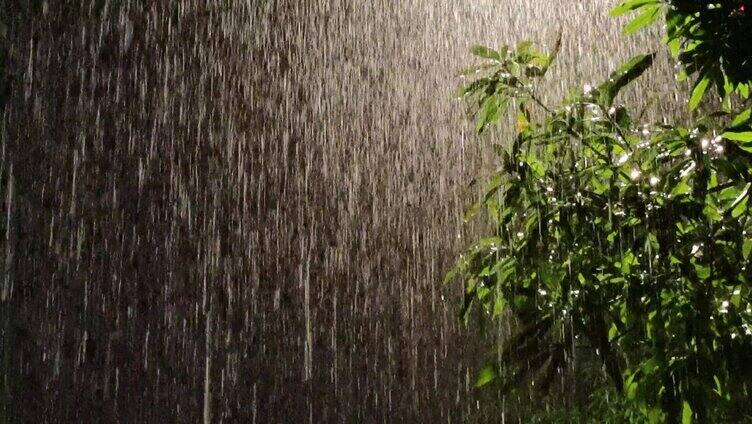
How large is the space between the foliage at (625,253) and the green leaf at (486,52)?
13cm

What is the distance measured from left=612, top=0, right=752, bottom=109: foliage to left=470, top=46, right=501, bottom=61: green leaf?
0.46m

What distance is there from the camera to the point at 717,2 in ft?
4.25

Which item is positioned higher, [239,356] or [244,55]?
[244,55]

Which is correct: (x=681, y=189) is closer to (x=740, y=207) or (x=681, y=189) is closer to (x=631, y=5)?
(x=740, y=207)

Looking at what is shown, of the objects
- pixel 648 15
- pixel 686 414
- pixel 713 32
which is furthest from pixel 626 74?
pixel 686 414

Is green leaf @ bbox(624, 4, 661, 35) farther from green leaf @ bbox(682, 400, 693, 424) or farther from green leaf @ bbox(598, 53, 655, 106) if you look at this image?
green leaf @ bbox(682, 400, 693, 424)

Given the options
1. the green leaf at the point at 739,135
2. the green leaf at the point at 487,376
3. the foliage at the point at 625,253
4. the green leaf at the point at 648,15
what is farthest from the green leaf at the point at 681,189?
the green leaf at the point at 487,376

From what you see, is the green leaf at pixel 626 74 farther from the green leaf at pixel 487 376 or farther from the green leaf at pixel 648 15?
the green leaf at pixel 487 376

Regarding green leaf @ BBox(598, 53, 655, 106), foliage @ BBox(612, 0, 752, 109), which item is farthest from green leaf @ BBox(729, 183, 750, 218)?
green leaf @ BBox(598, 53, 655, 106)

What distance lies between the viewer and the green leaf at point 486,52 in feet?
6.09

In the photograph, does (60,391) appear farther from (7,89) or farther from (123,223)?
(7,89)

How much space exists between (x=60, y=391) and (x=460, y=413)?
5541mm

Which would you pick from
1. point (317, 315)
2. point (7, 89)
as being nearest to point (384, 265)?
point (317, 315)

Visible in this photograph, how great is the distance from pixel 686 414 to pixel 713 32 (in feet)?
2.86
